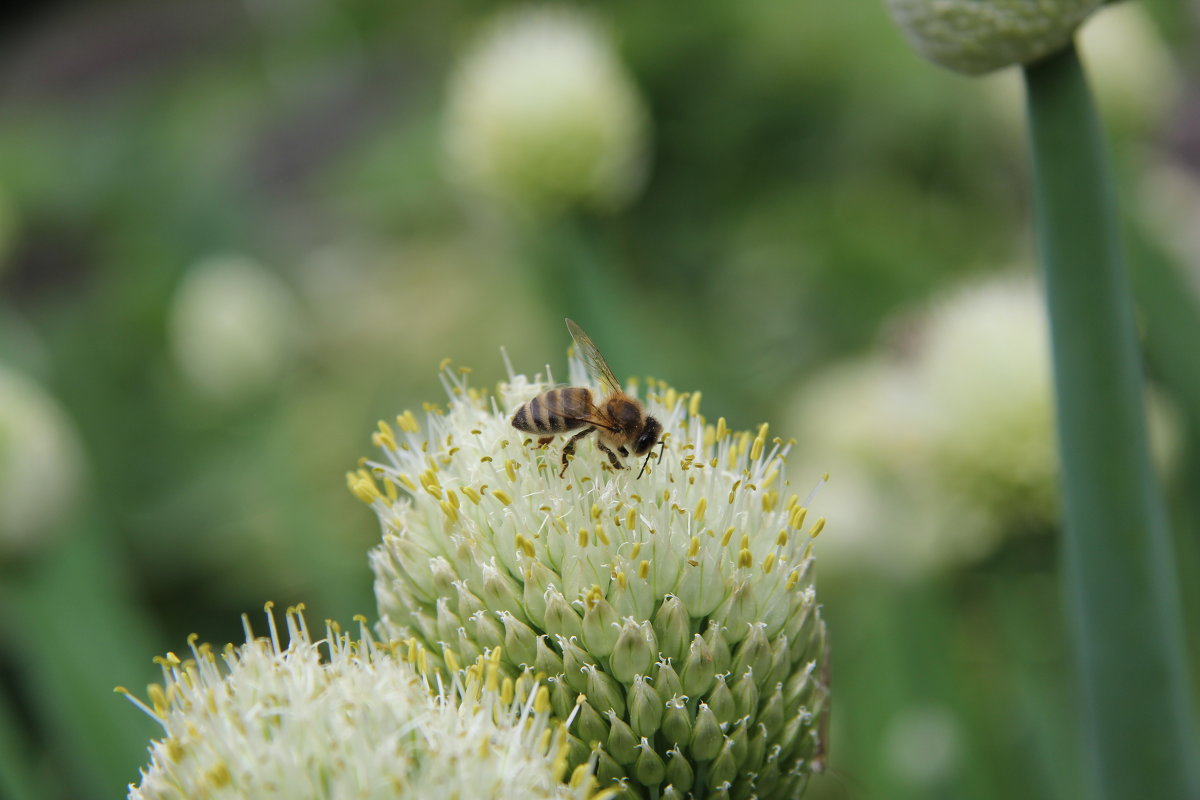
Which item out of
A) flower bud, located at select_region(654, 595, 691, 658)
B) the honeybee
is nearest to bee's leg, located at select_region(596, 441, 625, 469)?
the honeybee

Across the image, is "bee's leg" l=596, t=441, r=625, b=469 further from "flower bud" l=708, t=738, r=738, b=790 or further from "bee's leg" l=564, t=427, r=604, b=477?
"flower bud" l=708, t=738, r=738, b=790

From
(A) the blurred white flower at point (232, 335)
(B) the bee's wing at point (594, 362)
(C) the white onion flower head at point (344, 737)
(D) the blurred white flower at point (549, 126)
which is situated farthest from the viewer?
(A) the blurred white flower at point (232, 335)

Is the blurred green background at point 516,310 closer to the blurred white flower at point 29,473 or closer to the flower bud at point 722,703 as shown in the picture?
the blurred white flower at point 29,473

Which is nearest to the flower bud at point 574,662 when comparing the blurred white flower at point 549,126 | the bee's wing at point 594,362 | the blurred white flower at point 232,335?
the bee's wing at point 594,362

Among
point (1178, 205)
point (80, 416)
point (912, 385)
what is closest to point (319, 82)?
point (80, 416)

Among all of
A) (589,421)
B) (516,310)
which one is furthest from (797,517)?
(516,310)

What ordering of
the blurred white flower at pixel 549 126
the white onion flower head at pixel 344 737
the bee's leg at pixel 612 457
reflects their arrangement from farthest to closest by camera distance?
the blurred white flower at pixel 549 126, the bee's leg at pixel 612 457, the white onion flower head at pixel 344 737

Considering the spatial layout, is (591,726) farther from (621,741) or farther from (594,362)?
(594,362)

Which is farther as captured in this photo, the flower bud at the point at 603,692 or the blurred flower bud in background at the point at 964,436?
the blurred flower bud in background at the point at 964,436
